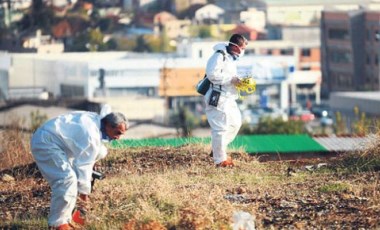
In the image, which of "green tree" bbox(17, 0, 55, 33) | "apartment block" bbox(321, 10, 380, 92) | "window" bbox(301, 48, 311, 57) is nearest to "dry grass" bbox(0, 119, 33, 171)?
"apartment block" bbox(321, 10, 380, 92)

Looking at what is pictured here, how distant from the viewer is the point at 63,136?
8.65 m

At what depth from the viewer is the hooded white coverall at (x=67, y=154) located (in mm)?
8594

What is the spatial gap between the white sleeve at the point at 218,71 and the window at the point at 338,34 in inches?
2465

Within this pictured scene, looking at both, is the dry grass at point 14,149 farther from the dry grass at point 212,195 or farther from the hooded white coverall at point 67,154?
the hooded white coverall at point 67,154

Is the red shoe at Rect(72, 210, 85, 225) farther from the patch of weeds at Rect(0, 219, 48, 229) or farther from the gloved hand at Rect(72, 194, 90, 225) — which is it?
the patch of weeds at Rect(0, 219, 48, 229)

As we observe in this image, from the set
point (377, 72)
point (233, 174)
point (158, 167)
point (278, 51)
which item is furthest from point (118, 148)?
point (278, 51)

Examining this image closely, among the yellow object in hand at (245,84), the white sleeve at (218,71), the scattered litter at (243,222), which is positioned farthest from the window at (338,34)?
the scattered litter at (243,222)

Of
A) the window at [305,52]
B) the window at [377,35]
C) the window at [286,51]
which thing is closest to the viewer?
the window at [377,35]

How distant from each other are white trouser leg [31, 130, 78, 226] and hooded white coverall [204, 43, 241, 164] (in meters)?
3.22

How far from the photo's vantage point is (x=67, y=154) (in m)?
8.73

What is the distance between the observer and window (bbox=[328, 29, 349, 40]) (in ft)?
244

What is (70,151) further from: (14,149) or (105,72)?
(105,72)

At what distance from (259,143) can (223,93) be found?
3.38 m

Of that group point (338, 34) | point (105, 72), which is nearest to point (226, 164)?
point (105, 72)
